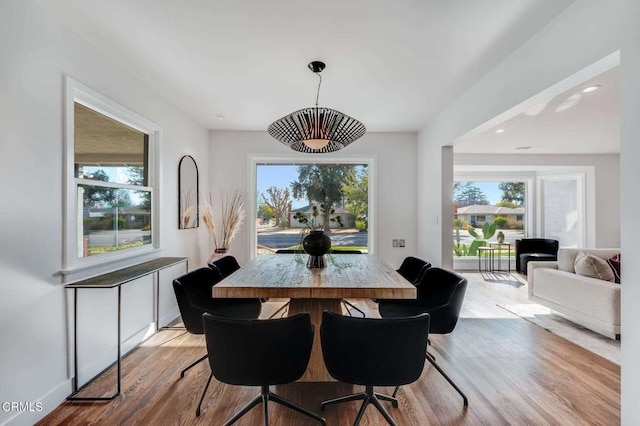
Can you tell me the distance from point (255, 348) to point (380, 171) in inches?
144

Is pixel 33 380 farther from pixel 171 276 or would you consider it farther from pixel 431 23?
pixel 431 23

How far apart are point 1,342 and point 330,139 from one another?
245cm

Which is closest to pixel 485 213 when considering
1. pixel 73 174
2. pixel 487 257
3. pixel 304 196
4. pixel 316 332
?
pixel 487 257

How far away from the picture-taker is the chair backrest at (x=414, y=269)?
271 centimetres

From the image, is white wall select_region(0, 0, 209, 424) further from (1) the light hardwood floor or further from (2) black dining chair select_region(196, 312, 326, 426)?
(2) black dining chair select_region(196, 312, 326, 426)

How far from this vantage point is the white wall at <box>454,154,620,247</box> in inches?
231

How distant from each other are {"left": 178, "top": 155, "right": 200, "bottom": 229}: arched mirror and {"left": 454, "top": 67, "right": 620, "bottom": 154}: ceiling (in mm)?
3390

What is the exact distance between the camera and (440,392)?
211 centimetres

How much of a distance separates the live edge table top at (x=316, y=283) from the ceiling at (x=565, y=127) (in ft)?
6.10

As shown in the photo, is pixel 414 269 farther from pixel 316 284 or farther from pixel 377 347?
pixel 377 347

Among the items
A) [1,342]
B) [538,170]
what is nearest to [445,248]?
[1,342]

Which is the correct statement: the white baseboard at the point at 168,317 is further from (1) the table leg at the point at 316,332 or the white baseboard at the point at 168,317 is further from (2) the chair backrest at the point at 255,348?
(2) the chair backrest at the point at 255,348

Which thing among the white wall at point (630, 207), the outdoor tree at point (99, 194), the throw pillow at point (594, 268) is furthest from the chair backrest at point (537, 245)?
the outdoor tree at point (99, 194)

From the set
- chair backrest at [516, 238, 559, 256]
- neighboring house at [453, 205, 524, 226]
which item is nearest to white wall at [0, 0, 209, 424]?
neighboring house at [453, 205, 524, 226]
